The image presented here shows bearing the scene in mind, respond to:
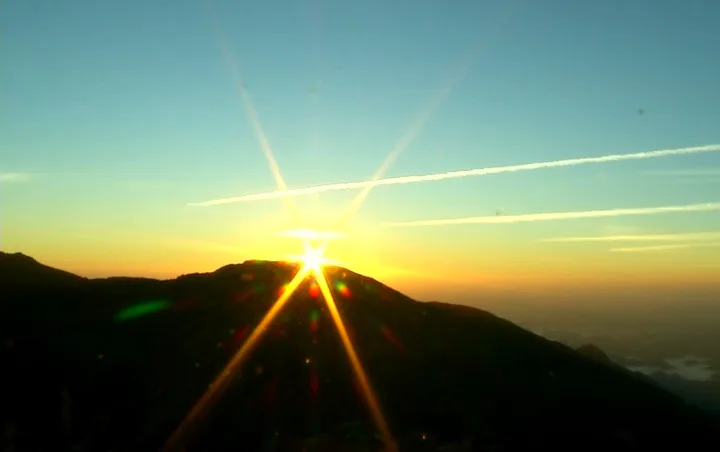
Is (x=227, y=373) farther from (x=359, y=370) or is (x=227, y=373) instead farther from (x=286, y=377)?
(x=359, y=370)

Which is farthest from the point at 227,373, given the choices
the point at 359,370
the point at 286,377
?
the point at 359,370

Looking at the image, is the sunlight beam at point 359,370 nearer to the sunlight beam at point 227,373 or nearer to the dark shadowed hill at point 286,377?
the dark shadowed hill at point 286,377

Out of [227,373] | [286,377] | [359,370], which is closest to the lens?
[227,373]

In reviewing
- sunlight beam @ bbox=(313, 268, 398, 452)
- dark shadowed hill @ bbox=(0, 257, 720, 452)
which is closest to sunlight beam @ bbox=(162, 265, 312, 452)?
dark shadowed hill @ bbox=(0, 257, 720, 452)

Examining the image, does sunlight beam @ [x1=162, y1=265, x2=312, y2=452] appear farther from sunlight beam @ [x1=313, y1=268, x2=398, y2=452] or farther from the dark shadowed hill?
sunlight beam @ [x1=313, y1=268, x2=398, y2=452]

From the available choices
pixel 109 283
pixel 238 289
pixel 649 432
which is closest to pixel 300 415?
pixel 238 289
